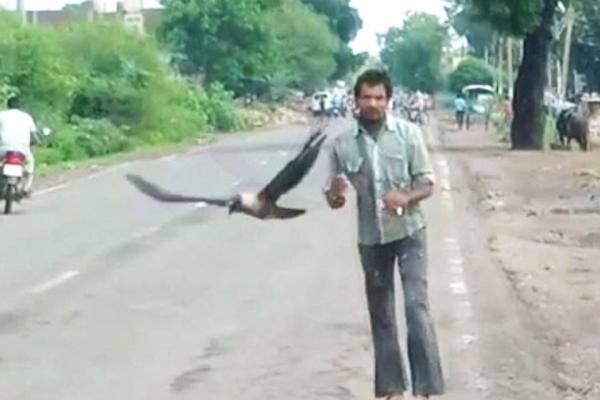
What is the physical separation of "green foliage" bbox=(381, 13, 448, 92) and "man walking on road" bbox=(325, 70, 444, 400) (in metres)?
117

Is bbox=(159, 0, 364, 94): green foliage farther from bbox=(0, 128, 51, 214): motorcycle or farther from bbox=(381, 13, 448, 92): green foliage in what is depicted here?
bbox=(0, 128, 51, 214): motorcycle

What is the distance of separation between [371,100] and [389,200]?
1.59 ft

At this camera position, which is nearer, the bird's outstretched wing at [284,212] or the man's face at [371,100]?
the bird's outstretched wing at [284,212]

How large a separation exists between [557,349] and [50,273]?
6323 millimetres

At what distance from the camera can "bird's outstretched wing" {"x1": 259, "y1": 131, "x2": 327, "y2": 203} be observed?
779 centimetres

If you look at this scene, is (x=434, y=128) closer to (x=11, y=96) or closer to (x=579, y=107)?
(x=579, y=107)

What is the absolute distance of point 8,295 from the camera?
15.2 meters

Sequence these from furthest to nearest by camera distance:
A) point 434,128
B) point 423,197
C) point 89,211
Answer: point 434,128 → point 89,211 → point 423,197

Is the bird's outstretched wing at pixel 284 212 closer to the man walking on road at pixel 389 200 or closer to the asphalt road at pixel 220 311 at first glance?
the man walking on road at pixel 389 200

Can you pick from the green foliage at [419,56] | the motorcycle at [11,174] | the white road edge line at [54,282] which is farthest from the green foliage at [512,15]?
the green foliage at [419,56]

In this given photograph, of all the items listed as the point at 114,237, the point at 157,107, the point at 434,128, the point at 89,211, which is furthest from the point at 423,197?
the point at 434,128

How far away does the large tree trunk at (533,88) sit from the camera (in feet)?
158

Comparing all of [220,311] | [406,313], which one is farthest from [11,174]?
[406,313]

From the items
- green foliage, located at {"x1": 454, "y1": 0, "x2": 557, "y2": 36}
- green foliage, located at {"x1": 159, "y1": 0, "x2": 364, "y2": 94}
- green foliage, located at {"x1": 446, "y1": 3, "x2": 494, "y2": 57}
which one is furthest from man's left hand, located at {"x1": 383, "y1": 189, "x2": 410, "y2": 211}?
green foliage, located at {"x1": 159, "y1": 0, "x2": 364, "y2": 94}
